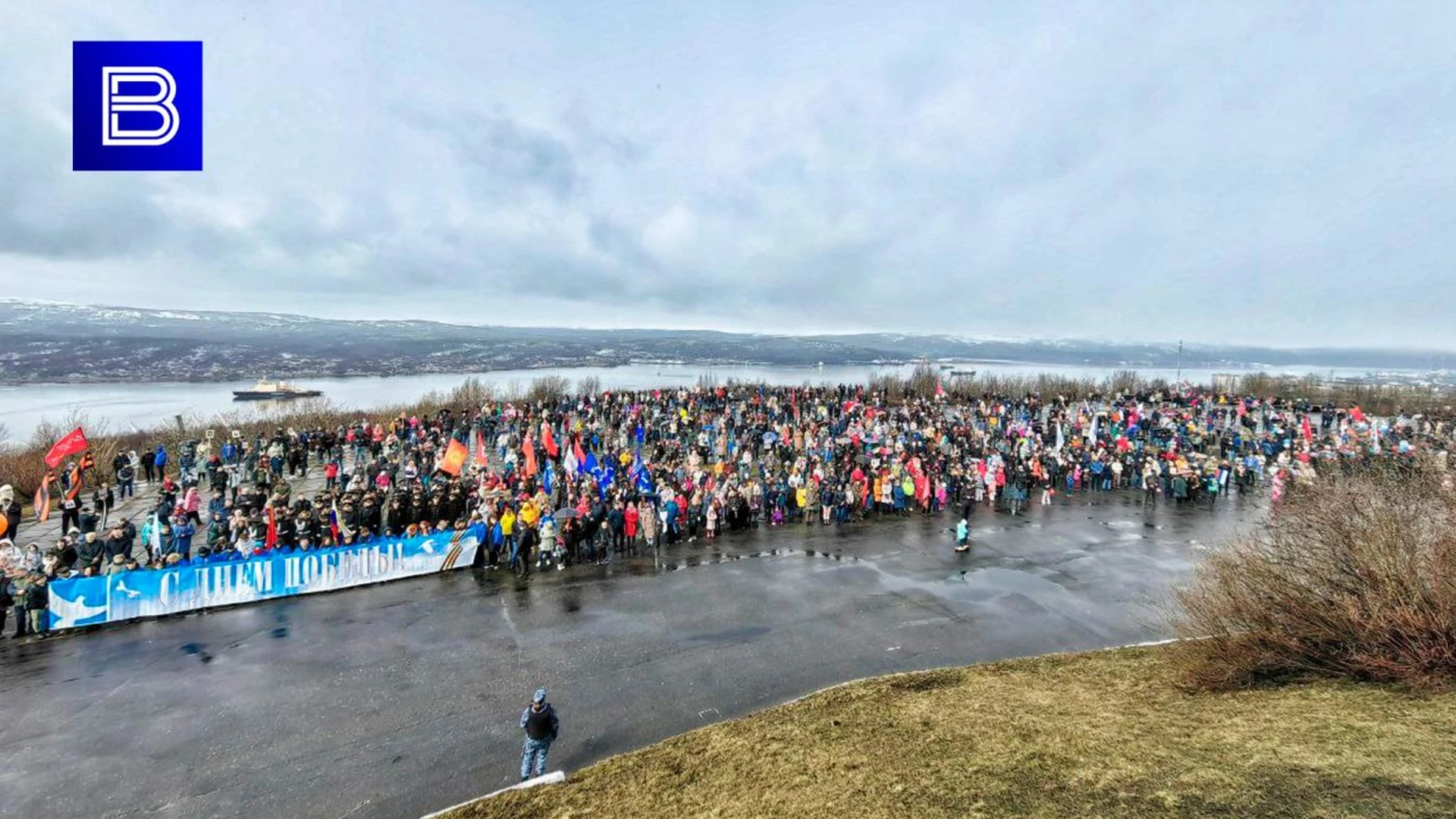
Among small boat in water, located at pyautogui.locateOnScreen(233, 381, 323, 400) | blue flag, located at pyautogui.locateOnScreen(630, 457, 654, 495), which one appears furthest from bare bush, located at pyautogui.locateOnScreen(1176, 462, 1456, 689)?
small boat in water, located at pyautogui.locateOnScreen(233, 381, 323, 400)

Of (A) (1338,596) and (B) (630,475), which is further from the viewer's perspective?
(B) (630,475)

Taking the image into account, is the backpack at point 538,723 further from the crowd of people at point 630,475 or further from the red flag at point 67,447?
the red flag at point 67,447

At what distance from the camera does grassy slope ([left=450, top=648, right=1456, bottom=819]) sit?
7.04 meters

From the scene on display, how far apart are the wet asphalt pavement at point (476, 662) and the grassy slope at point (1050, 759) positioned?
4.65ft

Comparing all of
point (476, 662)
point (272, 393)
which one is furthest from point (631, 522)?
point (272, 393)

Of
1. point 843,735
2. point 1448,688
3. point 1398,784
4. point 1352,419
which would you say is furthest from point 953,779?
point 1352,419

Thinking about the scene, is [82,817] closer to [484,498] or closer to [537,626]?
[537,626]

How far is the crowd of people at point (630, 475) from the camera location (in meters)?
18.2

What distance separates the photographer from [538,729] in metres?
8.65

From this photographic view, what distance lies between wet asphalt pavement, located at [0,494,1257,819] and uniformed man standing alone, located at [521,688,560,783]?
692mm

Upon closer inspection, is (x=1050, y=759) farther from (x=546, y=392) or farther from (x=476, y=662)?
(x=546, y=392)

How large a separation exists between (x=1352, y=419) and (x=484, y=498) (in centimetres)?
4990

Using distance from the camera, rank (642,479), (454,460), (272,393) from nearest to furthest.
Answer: (454,460) → (642,479) → (272,393)

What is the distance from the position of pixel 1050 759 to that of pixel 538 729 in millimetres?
6967
